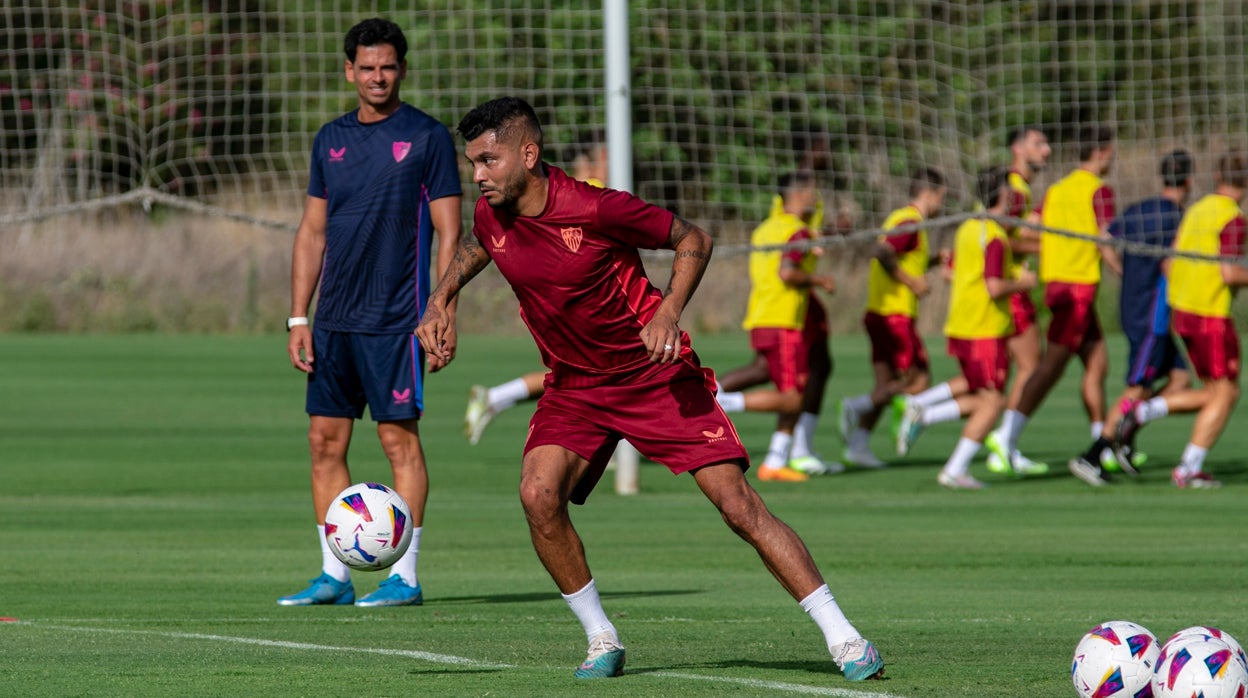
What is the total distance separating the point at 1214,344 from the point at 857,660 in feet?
27.6

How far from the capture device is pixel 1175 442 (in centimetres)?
1833

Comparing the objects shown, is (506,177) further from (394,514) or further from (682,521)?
(682,521)

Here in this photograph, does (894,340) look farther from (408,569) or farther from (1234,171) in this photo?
(408,569)

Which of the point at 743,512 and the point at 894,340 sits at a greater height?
the point at 743,512

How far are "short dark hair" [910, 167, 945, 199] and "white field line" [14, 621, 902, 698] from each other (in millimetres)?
9176

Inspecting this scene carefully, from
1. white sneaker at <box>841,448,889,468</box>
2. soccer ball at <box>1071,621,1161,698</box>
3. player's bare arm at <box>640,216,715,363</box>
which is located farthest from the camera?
white sneaker at <box>841,448,889,468</box>

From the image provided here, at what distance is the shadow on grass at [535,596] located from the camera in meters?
9.10

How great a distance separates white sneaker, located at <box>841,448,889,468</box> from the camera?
52.6ft

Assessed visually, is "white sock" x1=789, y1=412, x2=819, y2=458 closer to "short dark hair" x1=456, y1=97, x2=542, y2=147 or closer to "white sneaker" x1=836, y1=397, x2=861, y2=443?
"white sneaker" x1=836, y1=397, x2=861, y2=443

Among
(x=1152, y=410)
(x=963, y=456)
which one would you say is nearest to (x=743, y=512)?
(x=963, y=456)

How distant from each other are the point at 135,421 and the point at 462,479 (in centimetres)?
603

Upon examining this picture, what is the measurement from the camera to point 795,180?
49.5 ft

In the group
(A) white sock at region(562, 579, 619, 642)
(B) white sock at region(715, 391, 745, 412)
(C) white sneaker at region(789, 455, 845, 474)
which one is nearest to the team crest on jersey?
(A) white sock at region(562, 579, 619, 642)

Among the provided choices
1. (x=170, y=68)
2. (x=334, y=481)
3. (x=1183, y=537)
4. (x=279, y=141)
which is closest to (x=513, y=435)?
(x=279, y=141)
